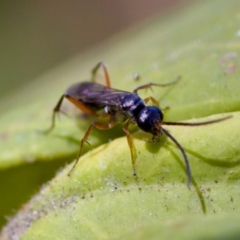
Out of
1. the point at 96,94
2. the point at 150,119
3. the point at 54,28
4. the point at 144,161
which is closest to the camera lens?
the point at 144,161

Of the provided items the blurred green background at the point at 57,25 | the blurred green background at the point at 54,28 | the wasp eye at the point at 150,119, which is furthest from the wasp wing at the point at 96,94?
the blurred green background at the point at 57,25

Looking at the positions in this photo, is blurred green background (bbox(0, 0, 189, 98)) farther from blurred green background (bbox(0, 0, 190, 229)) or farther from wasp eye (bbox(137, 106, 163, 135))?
wasp eye (bbox(137, 106, 163, 135))

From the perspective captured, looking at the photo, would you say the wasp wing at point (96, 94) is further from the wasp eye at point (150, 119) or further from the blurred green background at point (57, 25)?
the blurred green background at point (57, 25)

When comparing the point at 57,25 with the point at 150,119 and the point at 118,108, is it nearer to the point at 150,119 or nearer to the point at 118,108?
the point at 118,108

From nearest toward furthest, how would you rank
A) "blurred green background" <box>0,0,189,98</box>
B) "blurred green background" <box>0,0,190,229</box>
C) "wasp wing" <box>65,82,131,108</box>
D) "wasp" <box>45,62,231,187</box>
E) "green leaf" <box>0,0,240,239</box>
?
"green leaf" <box>0,0,240,239</box>, "wasp" <box>45,62,231,187</box>, "wasp wing" <box>65,82,131,108</box>, "blurred green background" <box>0,0,190,229</box>, "blurred green background" <box>0,0,189,98</box>

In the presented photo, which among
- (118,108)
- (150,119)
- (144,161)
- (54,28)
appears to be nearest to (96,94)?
(118,108)

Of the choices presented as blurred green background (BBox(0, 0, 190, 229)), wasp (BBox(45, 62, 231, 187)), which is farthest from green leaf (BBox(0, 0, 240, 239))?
blurred green background (BBox(0, 0, 190, 229))

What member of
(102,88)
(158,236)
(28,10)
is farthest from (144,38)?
(28,10)
